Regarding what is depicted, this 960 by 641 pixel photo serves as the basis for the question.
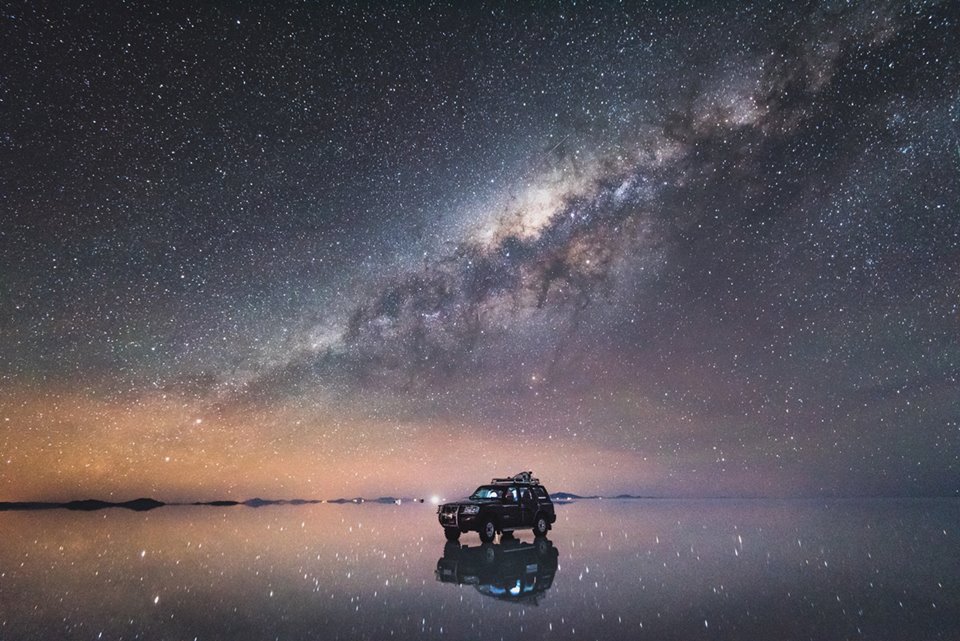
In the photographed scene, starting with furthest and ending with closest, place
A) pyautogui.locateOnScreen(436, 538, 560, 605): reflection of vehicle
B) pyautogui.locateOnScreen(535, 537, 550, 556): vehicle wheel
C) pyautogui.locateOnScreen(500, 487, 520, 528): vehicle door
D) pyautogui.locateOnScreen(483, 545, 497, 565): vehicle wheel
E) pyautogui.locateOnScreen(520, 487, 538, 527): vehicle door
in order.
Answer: pyautogui.locateOnScreen(520, 487, 538, 527): vehicle door, pyautogui.locateOnScreen(500, 487, 520, 528): vehicle door, pyautogui.locateOnScreen(535, 537, 550, 556): vehicle wheel, pyautogui.locateOnScreen(483, 545, 497, 565): vehicle wheel, pyautogui.locateOnScreen(436, 538, 560, 605): reflection of vehicle

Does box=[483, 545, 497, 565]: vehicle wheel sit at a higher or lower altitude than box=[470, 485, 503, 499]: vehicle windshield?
lower

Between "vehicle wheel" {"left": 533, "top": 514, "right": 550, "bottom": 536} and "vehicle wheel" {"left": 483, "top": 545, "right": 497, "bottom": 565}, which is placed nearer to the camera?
"vehicle wheel" {"left": 483, "top": 545, "right": 497, "bottom": 565}

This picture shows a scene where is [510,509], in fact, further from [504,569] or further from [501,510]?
[504,569]

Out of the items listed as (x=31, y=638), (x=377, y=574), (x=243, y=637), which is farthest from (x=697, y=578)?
(x=31, y=638)

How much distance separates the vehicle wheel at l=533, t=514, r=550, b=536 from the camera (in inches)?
912

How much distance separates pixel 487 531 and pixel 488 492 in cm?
225

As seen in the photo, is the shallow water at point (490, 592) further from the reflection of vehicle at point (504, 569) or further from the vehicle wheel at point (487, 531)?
the vehicle wheel at point (487, 531)

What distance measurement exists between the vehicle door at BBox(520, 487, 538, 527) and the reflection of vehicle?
212 centimetres

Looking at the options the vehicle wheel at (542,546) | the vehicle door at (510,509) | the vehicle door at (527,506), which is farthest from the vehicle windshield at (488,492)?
the vehicle wheel at (542,546)

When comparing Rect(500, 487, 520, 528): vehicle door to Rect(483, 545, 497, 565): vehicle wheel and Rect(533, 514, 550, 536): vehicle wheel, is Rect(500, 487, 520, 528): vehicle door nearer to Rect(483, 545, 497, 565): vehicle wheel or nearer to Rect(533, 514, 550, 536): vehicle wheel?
Rect(533, 514, 550, 536): vehicle wheel

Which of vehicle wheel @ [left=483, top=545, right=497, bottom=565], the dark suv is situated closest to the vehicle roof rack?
the dark suv

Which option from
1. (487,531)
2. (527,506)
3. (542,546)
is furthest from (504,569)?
(527,506)

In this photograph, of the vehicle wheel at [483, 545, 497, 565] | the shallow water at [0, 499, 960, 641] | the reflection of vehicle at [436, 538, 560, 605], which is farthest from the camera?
the vehicle wheel at [483, 545, 497, 565]

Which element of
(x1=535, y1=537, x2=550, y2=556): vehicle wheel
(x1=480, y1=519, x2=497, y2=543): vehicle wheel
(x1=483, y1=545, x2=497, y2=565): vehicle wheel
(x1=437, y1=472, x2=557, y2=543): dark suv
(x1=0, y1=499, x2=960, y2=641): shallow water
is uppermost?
(x1=437, y1=472, x2=557, y2=543): dark suv
